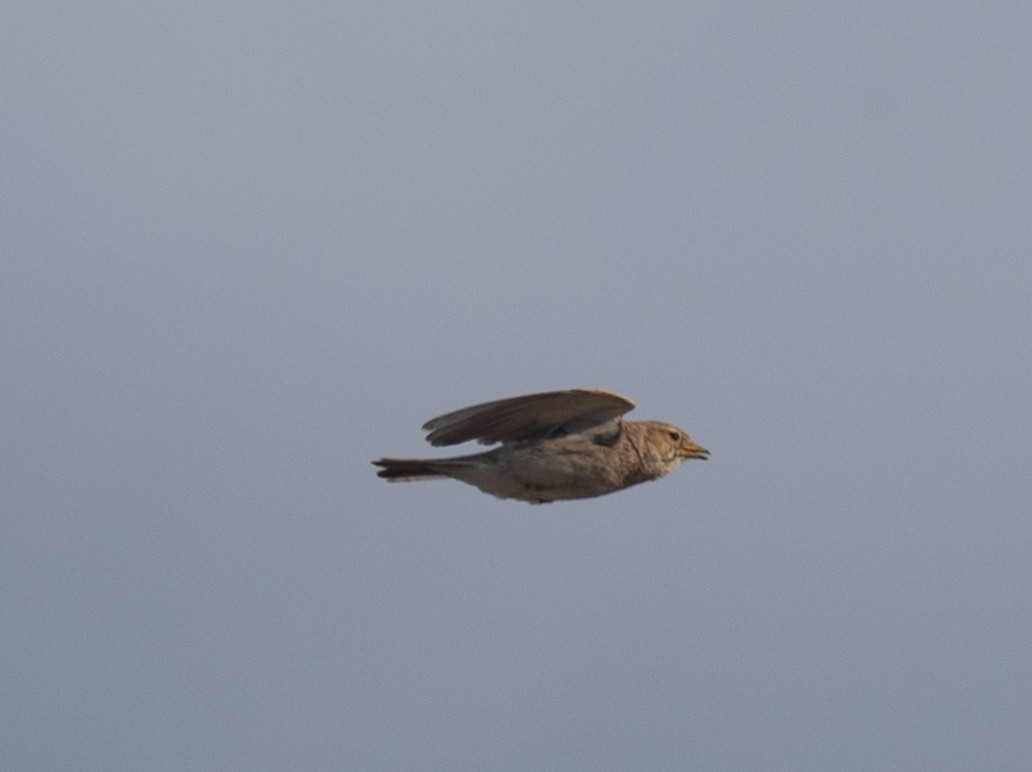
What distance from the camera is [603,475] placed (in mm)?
19672

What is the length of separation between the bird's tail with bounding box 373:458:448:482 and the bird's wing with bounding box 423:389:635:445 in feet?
1.06

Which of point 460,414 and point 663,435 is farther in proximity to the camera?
point 663,435

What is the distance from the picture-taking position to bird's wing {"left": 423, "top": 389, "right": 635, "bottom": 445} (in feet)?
62.7

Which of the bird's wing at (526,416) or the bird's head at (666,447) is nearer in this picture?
the bird's wing at (526,416)

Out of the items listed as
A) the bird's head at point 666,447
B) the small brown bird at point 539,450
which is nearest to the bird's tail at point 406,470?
the small brown bird at point 539,450

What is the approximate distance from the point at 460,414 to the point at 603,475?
1.39m

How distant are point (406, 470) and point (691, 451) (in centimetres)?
288

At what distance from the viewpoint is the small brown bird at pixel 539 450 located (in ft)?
63.5

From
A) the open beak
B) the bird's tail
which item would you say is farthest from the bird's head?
the bird's tail

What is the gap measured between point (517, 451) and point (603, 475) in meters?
0.78

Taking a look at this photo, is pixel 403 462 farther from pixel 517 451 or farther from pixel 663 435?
pixel 663 435

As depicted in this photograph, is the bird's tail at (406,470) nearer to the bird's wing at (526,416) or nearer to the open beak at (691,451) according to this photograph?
the bird's wing at (526,416)

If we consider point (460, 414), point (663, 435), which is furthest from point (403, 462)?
point (663, 435)

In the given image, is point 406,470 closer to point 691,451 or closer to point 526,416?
point 526,416
